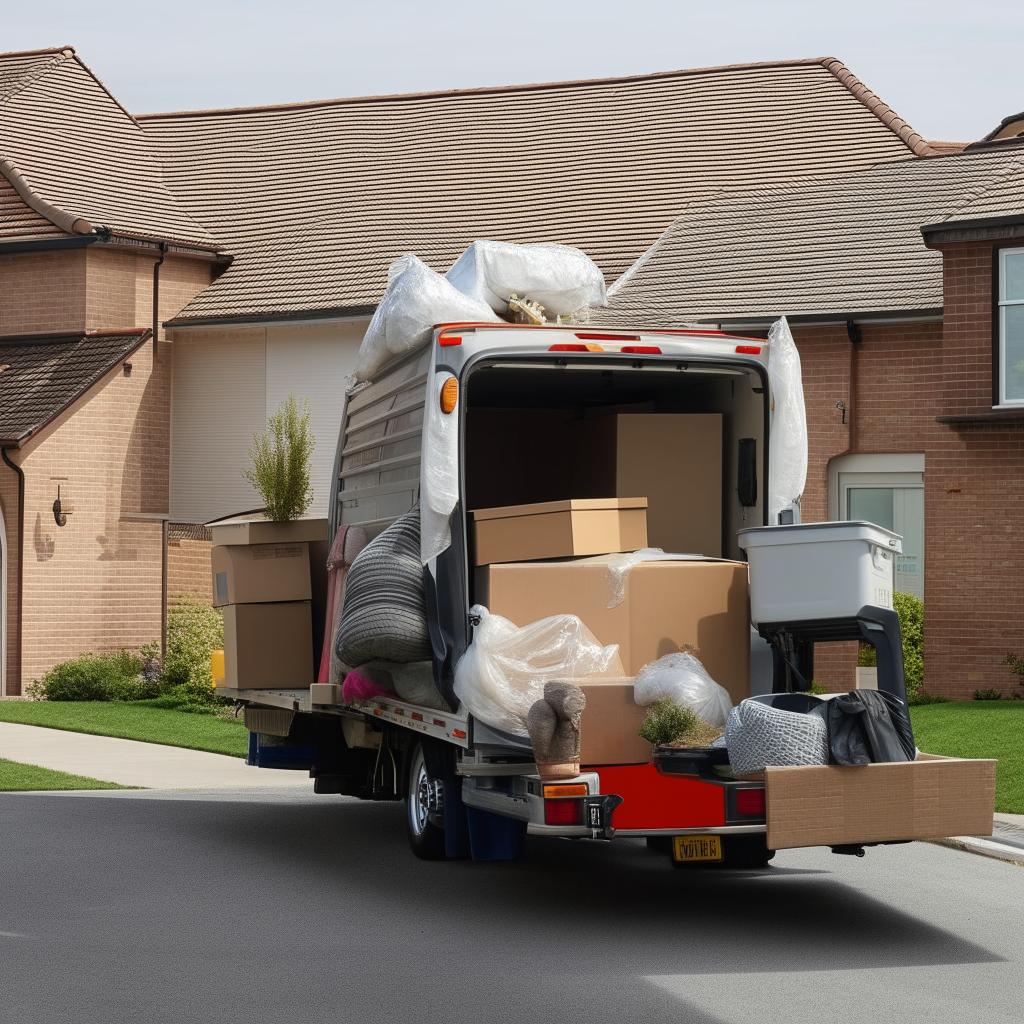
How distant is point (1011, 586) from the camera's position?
68.7ft

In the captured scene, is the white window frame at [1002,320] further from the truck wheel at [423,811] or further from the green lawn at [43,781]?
the truck wheel at [423,811]

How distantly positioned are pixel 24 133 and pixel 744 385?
73.2ft

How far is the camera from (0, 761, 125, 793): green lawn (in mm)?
15477

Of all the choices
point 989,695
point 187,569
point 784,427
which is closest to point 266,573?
point 784,427

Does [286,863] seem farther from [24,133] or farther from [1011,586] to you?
[24,133]

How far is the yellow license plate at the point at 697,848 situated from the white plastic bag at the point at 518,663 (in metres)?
0.94

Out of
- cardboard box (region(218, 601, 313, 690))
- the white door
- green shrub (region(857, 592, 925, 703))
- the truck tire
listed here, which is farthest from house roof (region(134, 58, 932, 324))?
the truck tire

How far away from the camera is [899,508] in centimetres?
2319

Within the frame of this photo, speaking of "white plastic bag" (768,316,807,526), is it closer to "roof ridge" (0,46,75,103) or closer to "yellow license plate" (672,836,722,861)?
"yellow license plate" (672,836,722,861)

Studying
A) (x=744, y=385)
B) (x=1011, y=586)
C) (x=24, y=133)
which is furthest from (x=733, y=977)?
(x=24, y=133)

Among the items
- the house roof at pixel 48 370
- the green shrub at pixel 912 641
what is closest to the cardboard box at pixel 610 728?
the green shrub at pixel 912 641

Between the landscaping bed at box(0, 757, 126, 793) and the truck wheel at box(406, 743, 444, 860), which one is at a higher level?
A: the truck wheel at box(406, 743, 444, 860)

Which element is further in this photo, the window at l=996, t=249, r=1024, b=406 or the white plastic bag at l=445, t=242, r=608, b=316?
the window at l=996, t=249, r=1024, b=406

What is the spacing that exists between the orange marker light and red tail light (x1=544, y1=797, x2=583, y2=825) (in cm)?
221
